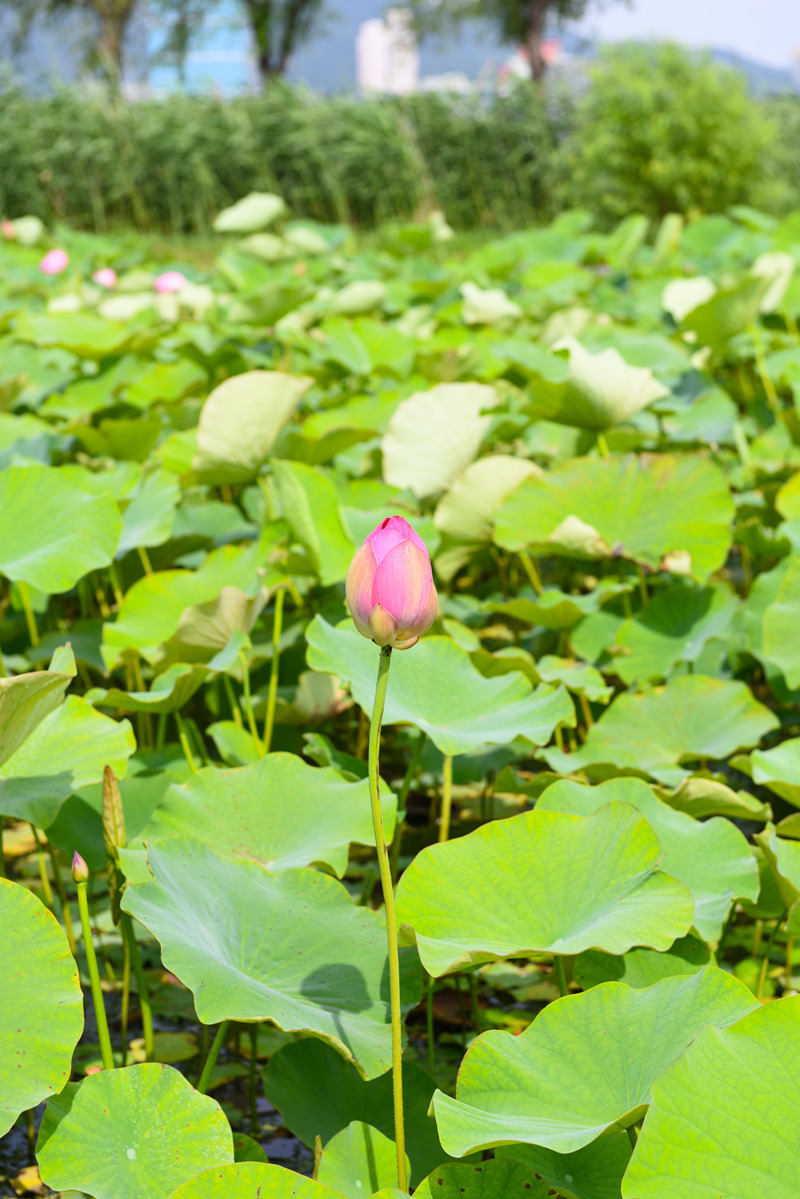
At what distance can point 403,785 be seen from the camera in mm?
1085

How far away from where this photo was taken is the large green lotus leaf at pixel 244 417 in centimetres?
143

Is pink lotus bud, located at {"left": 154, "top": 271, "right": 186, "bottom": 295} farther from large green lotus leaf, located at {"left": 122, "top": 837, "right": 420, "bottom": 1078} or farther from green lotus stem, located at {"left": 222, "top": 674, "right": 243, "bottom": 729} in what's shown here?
large green lotus leaf, located at {"left": 122, "top": 837, "right": 420, "bottom": 1078}

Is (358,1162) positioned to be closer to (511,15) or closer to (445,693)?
(445,693)

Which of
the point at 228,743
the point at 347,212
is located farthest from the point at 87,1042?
the point at 347,212

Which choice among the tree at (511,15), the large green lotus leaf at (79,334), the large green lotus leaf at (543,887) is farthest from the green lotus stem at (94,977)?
the tree at (511,15)

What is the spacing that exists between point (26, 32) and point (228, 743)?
21892 mm

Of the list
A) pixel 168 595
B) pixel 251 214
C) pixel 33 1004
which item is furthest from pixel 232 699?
pixel 251 214

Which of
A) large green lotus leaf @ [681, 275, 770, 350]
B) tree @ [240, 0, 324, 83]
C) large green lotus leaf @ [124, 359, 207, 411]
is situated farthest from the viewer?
tree @ [240, 0, 324, 83]

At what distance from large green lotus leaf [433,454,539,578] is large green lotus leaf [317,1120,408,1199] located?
88cm

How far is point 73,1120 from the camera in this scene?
0.66m

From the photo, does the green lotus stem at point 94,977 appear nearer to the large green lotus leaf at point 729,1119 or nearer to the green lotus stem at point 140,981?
the green lotus stem at point 140,981

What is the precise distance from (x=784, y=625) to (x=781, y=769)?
0.30 m

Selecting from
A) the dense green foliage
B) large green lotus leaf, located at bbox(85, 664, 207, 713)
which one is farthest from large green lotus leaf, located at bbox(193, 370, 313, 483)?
the dense green foliage

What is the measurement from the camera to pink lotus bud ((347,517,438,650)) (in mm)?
557
